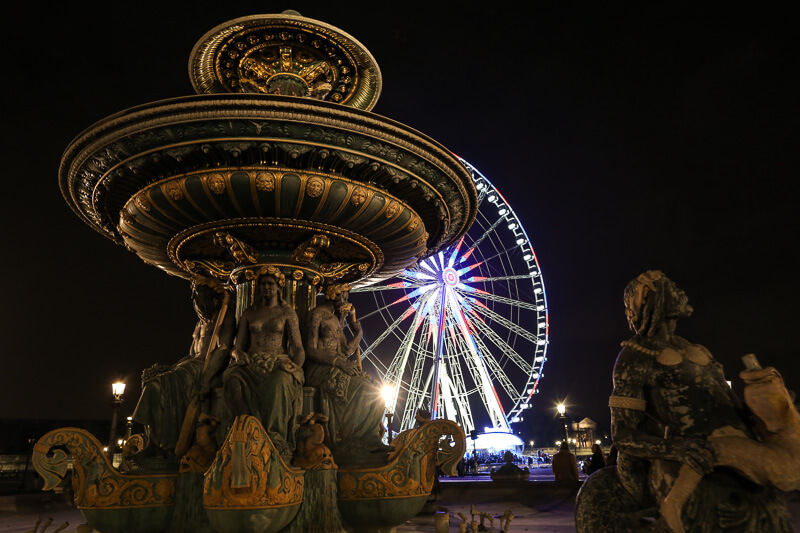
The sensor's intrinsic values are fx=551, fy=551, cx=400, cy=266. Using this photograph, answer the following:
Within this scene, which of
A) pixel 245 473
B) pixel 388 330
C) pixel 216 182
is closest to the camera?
pixel 245 473

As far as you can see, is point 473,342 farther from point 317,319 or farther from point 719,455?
point 719,455

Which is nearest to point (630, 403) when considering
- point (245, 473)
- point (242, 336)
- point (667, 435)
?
point (667, 435)

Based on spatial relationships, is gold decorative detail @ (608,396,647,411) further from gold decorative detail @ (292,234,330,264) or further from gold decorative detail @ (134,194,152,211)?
gold decorative detail @ (134,194,152,211)

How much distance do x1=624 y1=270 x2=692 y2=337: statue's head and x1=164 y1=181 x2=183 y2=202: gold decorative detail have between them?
3842 millimetres

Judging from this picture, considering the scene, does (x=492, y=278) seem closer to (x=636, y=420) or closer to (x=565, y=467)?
(x=565, y=467)

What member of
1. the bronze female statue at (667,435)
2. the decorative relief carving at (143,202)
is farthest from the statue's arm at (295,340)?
the bronze female statue at (667,435)

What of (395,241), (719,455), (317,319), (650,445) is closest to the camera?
(719,455)

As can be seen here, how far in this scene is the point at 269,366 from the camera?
4891 millimetres

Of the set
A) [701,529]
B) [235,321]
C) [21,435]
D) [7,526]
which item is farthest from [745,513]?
[21,435]

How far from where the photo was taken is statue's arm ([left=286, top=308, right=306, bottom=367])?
17.2ft

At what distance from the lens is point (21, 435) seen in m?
24.1

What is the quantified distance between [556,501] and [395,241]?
653 cm

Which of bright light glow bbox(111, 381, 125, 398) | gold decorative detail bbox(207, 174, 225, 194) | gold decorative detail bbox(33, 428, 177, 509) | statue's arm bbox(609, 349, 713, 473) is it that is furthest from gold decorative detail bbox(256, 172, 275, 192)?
bright light glow bbox(111, 381, 125, 398)

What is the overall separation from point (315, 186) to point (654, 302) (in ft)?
10.1
